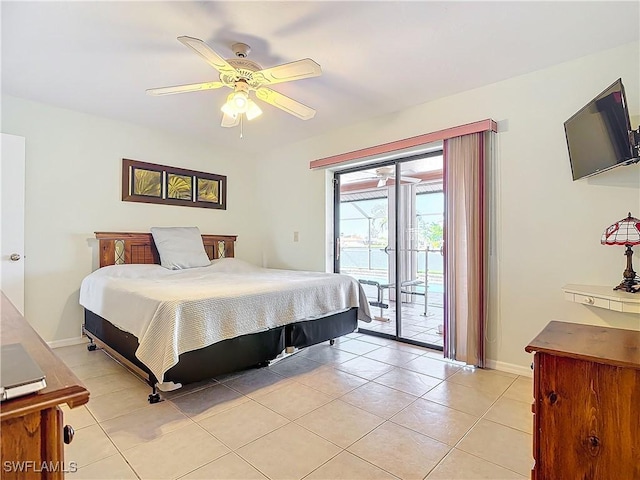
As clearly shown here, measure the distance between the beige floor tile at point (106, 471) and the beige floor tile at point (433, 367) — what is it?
6.72 ft

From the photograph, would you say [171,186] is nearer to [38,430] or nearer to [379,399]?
[379,399]

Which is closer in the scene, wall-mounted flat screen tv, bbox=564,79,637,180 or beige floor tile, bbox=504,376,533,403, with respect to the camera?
wall-mounted flat screen tv, bbox=564,79,637,180

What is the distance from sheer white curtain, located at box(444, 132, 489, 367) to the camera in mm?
2822

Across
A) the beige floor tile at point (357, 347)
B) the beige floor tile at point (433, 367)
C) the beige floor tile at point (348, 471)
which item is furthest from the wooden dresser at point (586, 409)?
the beige floor tile at point (357, 347)

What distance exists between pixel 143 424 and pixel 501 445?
1931 millimetres

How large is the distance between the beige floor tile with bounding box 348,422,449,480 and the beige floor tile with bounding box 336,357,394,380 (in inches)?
30.6

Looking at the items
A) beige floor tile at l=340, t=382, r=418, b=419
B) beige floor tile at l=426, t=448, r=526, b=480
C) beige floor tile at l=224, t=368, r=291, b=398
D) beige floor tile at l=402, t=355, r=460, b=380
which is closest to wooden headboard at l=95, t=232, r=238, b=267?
beige floor tile at l=224, t=368, r=291, b=398

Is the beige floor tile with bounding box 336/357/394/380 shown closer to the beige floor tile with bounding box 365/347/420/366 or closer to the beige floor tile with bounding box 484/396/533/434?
the beige floor tile with bounding box 365/347/420/366

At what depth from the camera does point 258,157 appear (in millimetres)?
5051

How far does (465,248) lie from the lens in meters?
2.90

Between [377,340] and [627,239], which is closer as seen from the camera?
[627,239]

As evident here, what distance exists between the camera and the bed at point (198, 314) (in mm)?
2053

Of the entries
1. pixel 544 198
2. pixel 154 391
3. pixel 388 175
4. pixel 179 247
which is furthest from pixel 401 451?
pixel 179 247

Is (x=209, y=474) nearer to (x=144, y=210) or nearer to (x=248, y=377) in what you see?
(x=248, y=377)
